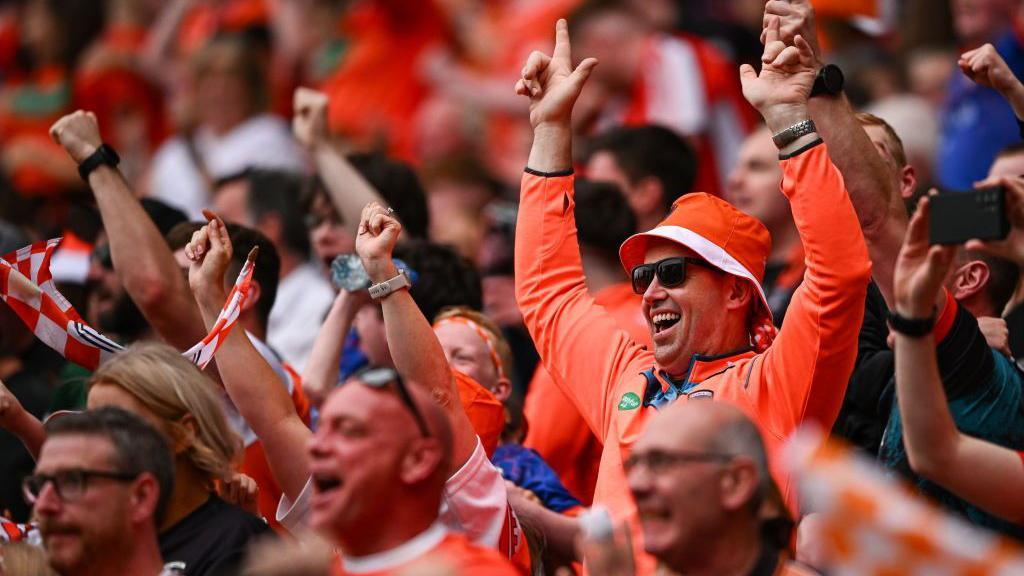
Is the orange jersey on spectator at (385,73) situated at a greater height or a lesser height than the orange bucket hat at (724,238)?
lesser

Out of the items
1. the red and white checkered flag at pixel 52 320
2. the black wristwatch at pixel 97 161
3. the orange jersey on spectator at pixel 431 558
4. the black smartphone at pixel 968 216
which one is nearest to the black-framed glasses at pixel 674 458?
the orange jersey on spectator at pixel 431 558

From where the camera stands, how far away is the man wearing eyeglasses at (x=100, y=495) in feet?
14.0

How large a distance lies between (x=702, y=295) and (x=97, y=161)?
7.36ft

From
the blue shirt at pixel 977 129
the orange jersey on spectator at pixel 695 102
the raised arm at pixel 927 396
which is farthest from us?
the orange jersey on spectator at pixel 695 102

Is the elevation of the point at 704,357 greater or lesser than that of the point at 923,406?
lesser

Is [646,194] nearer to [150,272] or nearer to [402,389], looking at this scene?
[150,272]

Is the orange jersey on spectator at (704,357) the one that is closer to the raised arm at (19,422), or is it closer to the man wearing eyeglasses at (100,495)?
the man wearing eyeglasses at (100,495)

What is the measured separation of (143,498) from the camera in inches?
171

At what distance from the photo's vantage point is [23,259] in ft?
18.5

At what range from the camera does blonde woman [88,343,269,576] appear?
452 cm

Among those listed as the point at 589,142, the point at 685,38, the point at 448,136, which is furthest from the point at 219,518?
the point at 448,136

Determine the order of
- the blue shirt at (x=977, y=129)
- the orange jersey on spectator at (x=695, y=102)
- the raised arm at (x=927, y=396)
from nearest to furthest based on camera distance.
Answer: the raised arm at (x=927, y=396) < the blue shirt at (x=977, y=129) < the orange jersey on spectator at (x=695, y=102)

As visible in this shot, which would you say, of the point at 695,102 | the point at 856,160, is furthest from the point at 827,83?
the point at 695,102

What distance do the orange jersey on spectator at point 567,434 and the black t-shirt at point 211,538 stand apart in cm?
160
